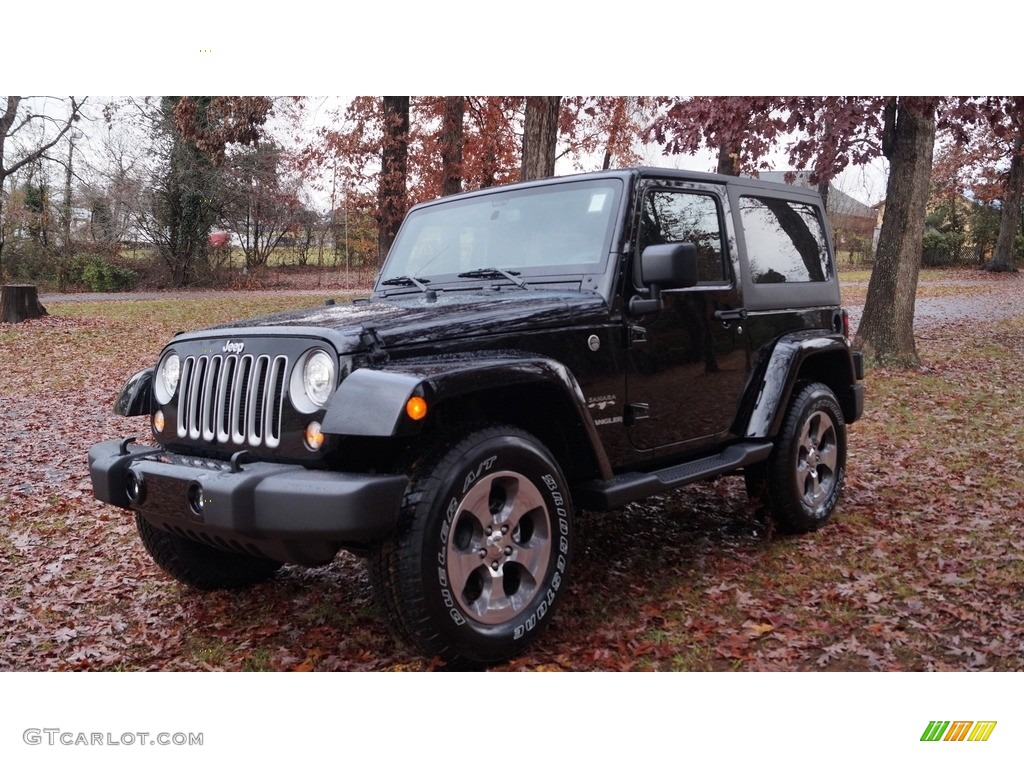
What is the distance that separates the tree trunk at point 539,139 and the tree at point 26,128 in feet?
10.7

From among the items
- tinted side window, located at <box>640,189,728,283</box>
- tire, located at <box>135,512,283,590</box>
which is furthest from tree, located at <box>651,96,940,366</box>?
tire, located at <box>135,512,283,590</box>

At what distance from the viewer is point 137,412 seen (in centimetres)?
372

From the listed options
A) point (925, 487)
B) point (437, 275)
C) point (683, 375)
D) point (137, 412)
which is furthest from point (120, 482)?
point (925, 487)

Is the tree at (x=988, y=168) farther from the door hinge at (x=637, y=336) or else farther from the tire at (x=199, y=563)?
the tire at (x=199, y=563)

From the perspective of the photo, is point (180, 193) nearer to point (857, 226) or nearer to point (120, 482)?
point (120, 482)

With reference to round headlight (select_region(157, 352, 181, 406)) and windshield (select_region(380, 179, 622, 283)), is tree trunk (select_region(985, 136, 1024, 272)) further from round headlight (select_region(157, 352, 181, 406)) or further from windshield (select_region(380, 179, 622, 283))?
round headlight (select_region(157, 352, 181, 406))

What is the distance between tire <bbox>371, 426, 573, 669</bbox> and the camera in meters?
2.88

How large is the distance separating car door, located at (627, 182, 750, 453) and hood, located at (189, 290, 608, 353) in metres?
0.39

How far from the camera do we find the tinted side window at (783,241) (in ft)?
15.6

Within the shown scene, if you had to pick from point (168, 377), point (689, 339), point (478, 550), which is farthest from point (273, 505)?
point (689, 339)

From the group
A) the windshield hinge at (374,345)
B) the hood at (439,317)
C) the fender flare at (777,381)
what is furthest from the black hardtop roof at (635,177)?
the windshield hinge at (374,345)

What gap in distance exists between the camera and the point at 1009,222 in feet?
29.3

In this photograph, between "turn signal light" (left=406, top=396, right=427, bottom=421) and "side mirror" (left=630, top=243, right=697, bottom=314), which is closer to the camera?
"turn signal light" (left=406, top=396, right=427, bottom=421)

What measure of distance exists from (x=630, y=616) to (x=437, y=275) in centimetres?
190
